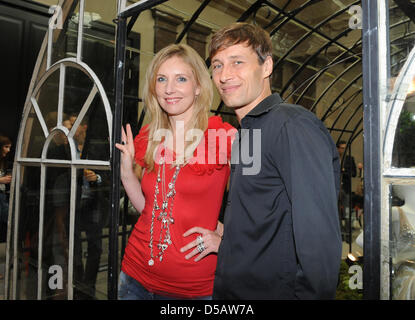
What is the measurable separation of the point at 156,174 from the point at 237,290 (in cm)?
74

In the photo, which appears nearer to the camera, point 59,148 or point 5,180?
point 59,148

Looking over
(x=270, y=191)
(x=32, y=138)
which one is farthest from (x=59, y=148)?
(x=270, y=191)

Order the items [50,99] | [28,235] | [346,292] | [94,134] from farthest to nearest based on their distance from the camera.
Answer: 1. [346,292]
2. [28,235]
3. [50,99]
4. [94,134]

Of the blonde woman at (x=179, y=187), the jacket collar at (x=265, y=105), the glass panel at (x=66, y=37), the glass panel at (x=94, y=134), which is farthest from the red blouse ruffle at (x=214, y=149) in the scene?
the glass panel at (x=66, y=37)

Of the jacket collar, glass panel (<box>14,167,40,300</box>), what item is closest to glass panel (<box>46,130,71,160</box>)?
glass panel (<box>14,167,40,300</box>)

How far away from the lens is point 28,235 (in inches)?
103

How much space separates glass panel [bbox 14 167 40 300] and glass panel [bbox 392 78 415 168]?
254 cm

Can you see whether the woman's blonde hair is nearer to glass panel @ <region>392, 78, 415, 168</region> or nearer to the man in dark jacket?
the man in dark jacket

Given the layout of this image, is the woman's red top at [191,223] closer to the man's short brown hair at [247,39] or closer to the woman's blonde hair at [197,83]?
the woman's blonde hair at [197,83]

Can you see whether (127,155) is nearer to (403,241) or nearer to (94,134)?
(94,134)

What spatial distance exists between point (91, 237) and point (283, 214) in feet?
4.85

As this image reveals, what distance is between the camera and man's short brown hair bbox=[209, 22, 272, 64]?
120 cm

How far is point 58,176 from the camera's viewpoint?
2.28 meters

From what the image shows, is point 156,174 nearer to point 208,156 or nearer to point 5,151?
point 208,156
